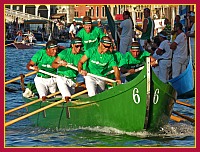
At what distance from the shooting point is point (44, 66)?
14945 mm

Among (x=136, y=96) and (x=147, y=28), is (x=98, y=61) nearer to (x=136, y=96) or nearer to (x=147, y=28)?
(x=136, y=96)

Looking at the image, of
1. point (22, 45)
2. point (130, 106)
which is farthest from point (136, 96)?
point (22, 45)

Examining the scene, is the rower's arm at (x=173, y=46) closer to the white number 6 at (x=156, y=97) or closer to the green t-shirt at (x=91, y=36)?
the green t-shirt at (x=91, y=36)

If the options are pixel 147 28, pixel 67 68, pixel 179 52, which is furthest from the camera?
pixel 147 28

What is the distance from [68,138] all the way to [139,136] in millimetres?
1364

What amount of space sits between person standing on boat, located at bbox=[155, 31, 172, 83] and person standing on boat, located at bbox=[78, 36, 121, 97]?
3625 millimetres

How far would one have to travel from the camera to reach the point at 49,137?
14070mm

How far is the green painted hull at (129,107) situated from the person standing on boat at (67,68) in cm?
44

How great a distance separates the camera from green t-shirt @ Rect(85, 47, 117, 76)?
13.9 metres

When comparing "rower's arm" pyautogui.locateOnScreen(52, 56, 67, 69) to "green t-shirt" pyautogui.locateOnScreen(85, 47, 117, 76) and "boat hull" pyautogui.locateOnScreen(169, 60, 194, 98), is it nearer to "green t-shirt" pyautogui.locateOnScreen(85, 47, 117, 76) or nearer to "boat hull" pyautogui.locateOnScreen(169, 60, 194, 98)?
"green t-shirt" pyautogui.locateOnScreen(85, 47, 117, 76)

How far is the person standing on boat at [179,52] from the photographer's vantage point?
1723 cm

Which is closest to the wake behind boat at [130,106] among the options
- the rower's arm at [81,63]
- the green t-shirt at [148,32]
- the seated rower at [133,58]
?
the rower's arm at [81,63]

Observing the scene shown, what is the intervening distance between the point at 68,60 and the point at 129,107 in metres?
1.93

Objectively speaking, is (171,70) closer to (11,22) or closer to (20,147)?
(20,147)
